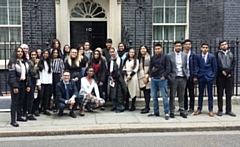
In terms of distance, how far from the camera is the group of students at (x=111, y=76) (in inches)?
301

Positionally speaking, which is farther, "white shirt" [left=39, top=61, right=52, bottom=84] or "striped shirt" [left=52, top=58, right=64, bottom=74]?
"striped shirt" [left=52, top=58, right=64, bottom=74]

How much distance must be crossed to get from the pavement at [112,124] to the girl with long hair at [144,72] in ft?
1.53

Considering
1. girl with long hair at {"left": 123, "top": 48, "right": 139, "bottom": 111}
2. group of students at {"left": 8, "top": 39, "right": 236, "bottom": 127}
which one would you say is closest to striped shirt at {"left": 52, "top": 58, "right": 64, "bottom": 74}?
group of students at {"left": 8, "top": 39, "right": 236, "bottom": 127}

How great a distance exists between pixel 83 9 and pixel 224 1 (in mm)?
5010

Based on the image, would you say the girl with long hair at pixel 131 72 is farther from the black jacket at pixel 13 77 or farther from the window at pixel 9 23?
the window at pixel 9 23

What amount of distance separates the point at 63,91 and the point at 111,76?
54.6 inches

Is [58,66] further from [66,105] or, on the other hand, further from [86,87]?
[66,105]

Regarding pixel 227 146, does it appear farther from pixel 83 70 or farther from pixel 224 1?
pixel 224 1

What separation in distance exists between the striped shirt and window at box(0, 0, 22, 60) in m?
3.44

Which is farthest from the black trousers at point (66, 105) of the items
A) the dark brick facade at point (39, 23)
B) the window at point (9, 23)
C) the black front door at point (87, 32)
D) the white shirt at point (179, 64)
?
the window at point (9, 23)

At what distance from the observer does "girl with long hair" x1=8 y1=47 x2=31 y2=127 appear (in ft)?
22.9

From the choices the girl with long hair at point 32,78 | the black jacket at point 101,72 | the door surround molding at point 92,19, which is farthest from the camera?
the door surround molding at point 92,19

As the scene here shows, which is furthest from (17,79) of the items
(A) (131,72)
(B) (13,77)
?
(A) (131,72)

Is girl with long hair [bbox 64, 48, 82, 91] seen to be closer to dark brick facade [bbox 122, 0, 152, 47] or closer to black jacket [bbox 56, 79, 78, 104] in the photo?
black jacket [bbox 56, 79, 78, 104]
